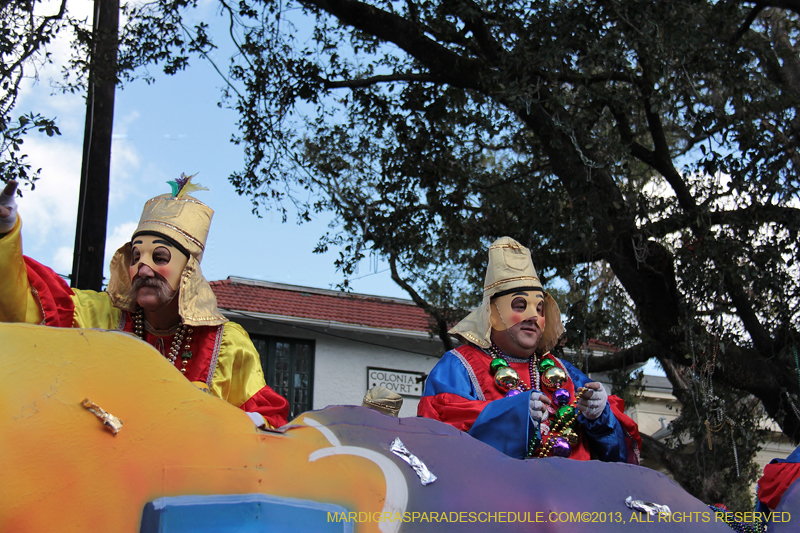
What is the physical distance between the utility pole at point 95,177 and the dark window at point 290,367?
6913 millimetres

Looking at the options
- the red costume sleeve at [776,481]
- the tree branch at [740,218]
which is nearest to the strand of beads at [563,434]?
the red costume sleeve at [776,481]

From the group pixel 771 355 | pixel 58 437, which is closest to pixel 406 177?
pixel 771 355

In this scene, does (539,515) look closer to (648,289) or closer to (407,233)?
(648,289)

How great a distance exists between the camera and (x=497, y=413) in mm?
3264

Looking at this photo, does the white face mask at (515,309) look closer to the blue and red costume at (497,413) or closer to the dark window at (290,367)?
the blue and red costume at (497,413)

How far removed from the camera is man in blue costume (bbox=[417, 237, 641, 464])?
10.8 feet

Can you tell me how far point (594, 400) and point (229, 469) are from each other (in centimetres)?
189

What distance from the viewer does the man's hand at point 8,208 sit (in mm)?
3092

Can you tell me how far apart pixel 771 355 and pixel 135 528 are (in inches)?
235

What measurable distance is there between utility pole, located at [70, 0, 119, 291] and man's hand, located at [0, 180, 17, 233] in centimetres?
272

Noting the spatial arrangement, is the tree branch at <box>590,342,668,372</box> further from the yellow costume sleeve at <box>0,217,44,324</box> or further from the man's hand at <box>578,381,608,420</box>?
the yellow costume sleeve at <box>0,217,44,324</box>

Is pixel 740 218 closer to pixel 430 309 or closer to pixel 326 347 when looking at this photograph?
pixel 430 309

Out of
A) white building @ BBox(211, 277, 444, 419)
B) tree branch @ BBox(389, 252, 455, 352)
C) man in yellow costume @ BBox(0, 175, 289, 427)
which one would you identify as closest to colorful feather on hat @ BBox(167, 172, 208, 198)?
man in yellow costume @ BBox(0, 175, 289, 427)

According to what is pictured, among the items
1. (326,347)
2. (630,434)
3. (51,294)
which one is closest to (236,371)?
(51,294)
